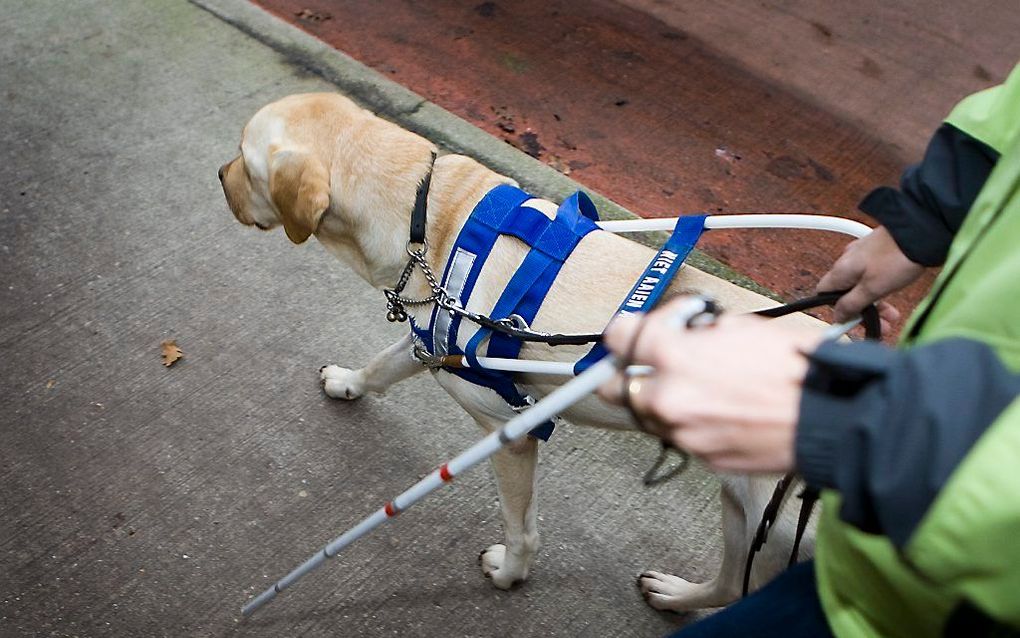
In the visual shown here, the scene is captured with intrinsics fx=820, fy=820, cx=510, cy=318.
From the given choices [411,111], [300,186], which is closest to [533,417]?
[300,186]

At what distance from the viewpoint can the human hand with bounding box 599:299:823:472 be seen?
0.94 metres

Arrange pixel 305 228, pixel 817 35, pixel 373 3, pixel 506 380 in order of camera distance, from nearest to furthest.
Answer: pixel 506 380
pixel 305 228
pixel 373 3
pixel 817 35

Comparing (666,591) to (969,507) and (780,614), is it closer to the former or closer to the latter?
(780,614)

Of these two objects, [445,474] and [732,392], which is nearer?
[732,392]

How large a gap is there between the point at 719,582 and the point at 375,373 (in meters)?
1.42

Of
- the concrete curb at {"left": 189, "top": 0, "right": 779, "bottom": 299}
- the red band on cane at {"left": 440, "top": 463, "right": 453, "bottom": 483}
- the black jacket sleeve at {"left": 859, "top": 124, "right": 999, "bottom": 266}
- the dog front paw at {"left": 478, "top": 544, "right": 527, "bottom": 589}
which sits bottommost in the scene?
the dog front paw at {"left": 478, "top": 544, "right": 527, "bottom": 589}

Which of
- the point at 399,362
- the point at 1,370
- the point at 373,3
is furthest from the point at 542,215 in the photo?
the point at 373,3

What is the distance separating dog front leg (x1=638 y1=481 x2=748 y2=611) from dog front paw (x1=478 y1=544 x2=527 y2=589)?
43cm

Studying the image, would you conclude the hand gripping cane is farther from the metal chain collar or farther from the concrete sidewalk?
the concrete sidewalk

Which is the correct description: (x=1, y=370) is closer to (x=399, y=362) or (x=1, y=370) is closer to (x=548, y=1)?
(x=399, y=362)

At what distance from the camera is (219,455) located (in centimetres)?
305

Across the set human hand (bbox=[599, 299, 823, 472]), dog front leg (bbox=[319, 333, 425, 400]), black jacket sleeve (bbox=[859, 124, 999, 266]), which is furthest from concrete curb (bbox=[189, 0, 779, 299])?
human hand (bbox=[599, 299, 823, 472])

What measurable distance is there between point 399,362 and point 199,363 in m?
0.92

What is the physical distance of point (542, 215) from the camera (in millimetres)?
2281
